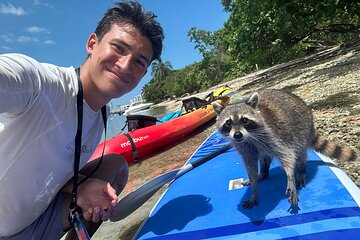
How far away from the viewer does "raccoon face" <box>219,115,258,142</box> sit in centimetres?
304

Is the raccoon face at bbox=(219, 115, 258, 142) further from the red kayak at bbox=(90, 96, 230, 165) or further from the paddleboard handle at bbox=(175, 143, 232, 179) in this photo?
the red kayak at bbox=(90, 96, 230, 165)

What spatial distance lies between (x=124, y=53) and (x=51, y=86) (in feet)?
2.43

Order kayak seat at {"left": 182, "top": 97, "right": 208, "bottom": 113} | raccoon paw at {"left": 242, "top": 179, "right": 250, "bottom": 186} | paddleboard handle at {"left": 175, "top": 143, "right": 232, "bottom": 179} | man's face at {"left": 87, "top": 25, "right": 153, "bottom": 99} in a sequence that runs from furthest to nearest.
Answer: kayak seat at {"left": 182, "top": 97, "right": 208, "bottom": 113} < paddleboard handle at {"left": 175, "top": 143, "right": 232, "bottom": 179} < raccoon paw at {"left": 242, "top": 179, "right": 250, "bottom": 186} < man's face at {"left": 87, "top": 25, "right": 153, "bottom": 99}

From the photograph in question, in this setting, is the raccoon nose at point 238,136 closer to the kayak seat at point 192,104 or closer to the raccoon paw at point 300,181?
the raccoon paw at point 300,181

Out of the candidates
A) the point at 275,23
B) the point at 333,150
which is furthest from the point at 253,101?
the point at 275,23

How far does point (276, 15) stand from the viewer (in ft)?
60.2

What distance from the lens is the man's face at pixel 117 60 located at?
110 inches

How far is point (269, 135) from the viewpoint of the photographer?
3283 mm

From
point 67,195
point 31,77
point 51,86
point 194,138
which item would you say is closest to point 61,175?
point 67,195

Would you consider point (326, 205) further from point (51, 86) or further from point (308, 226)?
point (51, 86)

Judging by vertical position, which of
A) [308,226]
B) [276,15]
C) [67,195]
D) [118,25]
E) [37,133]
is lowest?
[308,226]

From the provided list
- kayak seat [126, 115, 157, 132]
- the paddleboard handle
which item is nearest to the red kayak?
kayak seat [126, 115, 157, 132]

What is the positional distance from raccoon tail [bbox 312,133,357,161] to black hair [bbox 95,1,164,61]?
97.5 inches

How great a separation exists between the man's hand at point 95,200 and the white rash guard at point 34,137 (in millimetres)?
246
